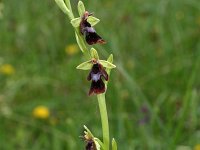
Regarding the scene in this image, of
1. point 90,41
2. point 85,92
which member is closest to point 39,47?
point 85,92

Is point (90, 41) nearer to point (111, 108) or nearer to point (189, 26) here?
point (111, 108)

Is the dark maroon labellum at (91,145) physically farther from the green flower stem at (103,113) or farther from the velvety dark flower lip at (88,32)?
the velvety dark flower lip at (88,32)

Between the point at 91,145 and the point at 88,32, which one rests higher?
the point at 88,32

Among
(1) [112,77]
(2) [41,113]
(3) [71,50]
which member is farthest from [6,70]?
(1) [112,77]

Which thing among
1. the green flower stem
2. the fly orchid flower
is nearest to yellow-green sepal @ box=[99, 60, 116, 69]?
the fly orchid flower

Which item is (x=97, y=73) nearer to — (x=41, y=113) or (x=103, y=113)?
(x=103, y=113)
